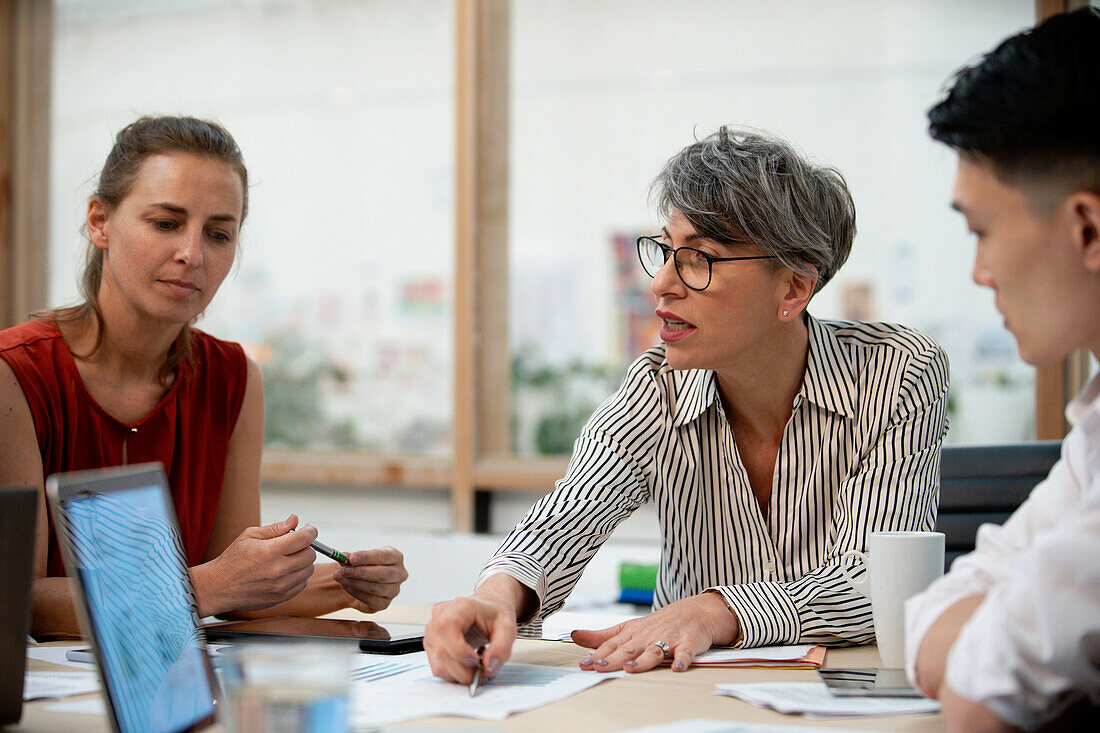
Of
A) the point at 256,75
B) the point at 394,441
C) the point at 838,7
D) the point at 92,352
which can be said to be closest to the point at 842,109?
the point at 838,7

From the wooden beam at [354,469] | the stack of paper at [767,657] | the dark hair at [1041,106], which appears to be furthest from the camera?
the wooden beam at [354,469]

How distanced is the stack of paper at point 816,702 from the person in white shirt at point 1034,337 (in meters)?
0.05

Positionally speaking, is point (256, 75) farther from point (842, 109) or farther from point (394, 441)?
point (842, 109)

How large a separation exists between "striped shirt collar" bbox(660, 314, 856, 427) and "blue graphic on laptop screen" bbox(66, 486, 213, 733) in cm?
94

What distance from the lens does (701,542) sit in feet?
5.64

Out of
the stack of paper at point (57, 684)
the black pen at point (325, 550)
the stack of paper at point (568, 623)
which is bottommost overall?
the stack of paper at point (568, 623)

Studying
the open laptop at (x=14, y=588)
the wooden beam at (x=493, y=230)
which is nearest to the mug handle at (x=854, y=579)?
the open laptop at (x=14, y=588)

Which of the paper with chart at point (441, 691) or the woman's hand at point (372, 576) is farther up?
the woman's hand at point (372, 576)

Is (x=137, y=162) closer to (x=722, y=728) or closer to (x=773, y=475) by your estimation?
(x=773, y=475)

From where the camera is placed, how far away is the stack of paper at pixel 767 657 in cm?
123

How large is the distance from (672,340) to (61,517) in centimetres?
103

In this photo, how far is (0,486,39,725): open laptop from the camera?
893 millimetres

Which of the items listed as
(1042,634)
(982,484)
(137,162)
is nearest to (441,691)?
(1042,634)

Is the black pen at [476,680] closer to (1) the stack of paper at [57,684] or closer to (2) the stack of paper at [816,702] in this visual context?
(2) the stack of paper at [816,702]
